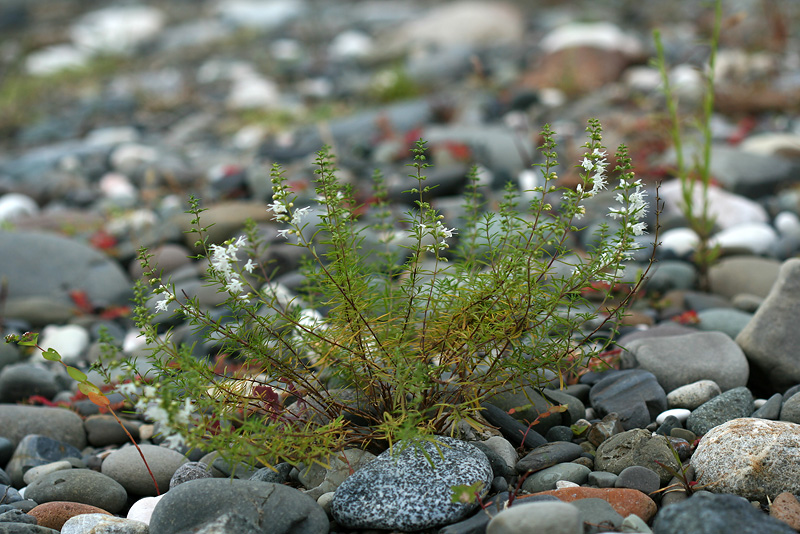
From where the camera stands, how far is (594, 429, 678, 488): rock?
284 centimetres

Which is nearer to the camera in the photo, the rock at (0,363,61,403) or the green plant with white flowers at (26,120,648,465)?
the green plant with white flowers at (26,120,648,465)

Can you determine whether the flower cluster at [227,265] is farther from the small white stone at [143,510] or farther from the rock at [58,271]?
the rock at [58,271]

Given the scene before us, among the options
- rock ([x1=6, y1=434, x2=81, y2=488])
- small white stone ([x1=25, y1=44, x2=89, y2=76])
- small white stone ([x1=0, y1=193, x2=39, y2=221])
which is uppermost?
rock ([x1=6, y1=434, x2=81, y2=488])

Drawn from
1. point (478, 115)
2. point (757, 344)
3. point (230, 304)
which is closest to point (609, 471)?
point (757, 344)

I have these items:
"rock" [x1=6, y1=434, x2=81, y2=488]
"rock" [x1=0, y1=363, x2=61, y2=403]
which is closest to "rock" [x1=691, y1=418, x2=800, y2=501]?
"rock" [x1=6, y1=434, x2=81, y2=488]

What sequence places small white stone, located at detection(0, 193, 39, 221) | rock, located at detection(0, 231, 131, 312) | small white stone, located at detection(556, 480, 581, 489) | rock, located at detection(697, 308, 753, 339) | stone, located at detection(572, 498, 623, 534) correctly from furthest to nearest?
small white stone, located at detection(0, 193, 39, 221) → rock, located at detection(0, 231, 131, 312) → rock, located at detection(697, 308, 753, 339) → small white stone, located at detection(556, 480, 581, 489) → stone, located at detection(572, 498, 623, 534)

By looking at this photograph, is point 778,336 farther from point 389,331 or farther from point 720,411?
point 389,331

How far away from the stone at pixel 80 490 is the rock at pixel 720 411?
262 cm

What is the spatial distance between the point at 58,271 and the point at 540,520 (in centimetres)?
481

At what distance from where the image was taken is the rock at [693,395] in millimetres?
3385

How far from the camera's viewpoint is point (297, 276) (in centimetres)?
507

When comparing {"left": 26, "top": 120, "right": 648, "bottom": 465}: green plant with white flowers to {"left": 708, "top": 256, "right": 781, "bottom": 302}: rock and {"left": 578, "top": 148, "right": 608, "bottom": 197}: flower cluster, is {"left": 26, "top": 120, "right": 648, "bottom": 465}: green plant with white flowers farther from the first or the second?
{"left": 708, "top": 256, "right": 781, "bottom": 302}: rock

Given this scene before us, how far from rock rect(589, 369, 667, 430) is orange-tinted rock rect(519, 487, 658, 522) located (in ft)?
2.03

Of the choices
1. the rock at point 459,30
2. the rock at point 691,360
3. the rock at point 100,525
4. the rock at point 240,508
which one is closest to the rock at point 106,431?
the rock at point 100,525
